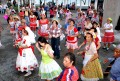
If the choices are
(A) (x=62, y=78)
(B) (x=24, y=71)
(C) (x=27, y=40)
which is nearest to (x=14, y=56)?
(B) (x=24, y=71)

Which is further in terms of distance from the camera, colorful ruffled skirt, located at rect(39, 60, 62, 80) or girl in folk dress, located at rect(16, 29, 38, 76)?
girl in folk dress, located at rect(16, 29, 38, 76)

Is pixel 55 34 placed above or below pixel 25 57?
above

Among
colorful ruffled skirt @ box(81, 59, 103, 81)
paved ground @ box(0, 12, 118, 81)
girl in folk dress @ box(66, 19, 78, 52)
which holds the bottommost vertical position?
paved ground @ box(0, 12, 118, 81)

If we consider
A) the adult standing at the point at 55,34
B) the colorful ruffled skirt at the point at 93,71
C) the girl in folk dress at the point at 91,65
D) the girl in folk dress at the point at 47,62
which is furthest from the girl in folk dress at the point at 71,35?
the girl in folk dress at the point at 47,62

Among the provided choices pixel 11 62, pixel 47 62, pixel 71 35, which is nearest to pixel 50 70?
pixel 47 62

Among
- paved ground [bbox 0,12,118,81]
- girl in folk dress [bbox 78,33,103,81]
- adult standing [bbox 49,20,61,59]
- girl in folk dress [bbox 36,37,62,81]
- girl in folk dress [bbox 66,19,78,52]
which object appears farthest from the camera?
girl in folk dress [bbox 66,19,78,52]

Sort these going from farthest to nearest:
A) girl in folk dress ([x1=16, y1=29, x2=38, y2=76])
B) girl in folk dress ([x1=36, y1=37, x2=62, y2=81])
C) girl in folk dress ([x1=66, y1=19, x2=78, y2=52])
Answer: girl in folk dress ([x1=66, y1=19, x2=78, y2=52]) < girl in folk dress ([x1=16, y1=29, x2=38, y2=76]) < girl in folk dress ([x1=36, y1=37, x2=62, y2=81])

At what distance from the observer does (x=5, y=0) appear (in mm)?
30406

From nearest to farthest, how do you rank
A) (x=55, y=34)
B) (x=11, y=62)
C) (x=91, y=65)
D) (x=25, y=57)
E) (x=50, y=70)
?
(x=50, y=70), (x=91, y=65), (x=25, y=57), (x=55, y=34), (x=11, y=62)

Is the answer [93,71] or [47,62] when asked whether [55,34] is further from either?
[93,71]

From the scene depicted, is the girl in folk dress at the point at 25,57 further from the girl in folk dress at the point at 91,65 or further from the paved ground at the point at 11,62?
the girl in folk dress at the point at 91,65

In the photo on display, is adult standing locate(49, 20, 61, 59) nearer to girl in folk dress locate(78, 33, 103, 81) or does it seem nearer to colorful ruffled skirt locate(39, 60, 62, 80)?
girl in folk dress locate(78, 33, 103, 81)

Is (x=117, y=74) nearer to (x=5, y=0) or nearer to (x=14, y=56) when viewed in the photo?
(x=14, y=56)

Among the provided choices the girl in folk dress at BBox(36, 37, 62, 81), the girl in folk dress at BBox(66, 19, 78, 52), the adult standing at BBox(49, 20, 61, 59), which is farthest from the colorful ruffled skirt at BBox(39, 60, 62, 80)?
the girl in folk dress at BBox(66, 19, 78, 52)
